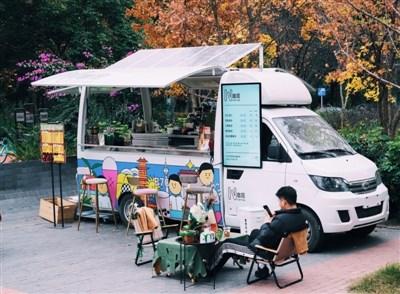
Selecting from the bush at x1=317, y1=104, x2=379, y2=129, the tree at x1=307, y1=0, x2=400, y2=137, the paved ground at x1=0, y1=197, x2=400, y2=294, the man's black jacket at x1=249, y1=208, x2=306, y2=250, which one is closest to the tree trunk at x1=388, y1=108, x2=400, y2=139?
the tree at x1=307, y1=0, x2=400, y2=137

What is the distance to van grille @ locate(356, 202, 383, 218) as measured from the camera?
966cm

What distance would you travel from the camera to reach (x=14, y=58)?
827 inches

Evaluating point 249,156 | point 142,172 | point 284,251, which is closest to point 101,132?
point 142,172

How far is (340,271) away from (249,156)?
244 centimetres

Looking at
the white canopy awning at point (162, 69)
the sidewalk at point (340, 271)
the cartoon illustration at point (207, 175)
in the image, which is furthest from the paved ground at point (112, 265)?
the white canopy awning at point (162, 69)

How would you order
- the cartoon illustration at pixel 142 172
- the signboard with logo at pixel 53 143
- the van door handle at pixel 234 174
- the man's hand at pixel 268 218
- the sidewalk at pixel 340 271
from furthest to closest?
the signboard with logo at pixel 53 143 < the cartoon illustration at pixel 142 172 < the van door handle at pixel 234 174 < the man's hand at pixel 268 218 < the sidewalk at pixel 340 271

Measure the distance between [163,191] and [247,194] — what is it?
1.75 meters

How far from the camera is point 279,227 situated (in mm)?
7734

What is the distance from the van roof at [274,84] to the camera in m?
10.4

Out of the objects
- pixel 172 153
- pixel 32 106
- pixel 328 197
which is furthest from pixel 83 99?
pixel 32 106

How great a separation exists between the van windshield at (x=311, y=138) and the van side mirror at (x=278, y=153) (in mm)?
160

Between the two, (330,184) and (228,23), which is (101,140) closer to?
(330,184)

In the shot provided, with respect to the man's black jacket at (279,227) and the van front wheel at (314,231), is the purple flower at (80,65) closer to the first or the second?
the van front wheel at (314,231)

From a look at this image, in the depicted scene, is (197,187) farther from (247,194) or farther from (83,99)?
(83,99)
